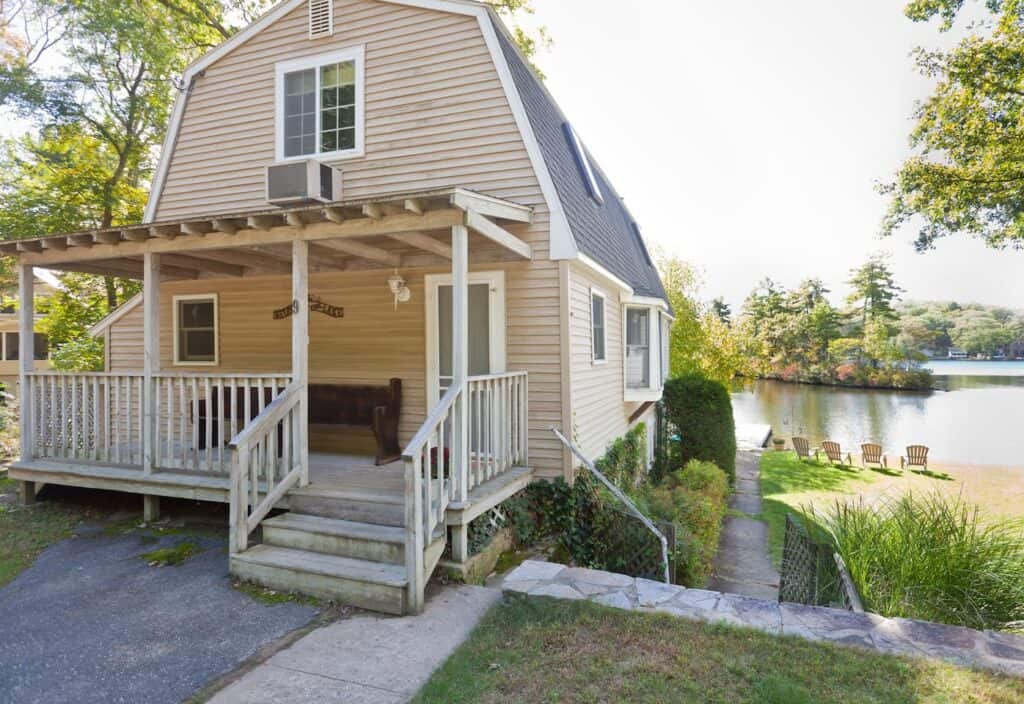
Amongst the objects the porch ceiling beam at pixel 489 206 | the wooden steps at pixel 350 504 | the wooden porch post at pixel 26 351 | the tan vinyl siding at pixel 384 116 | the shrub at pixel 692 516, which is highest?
the tan vinyl siding at pixel 384 116

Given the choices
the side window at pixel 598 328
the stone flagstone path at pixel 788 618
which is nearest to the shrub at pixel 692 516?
the stone flagstone path at pixel 788 618

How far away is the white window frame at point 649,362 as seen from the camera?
32.2 ft

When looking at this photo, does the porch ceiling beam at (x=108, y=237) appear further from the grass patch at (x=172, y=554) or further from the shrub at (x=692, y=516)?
the shrub at (x=692, y=516)

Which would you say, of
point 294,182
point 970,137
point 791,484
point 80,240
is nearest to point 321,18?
point 294,182

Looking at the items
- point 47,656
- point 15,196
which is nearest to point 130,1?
point 15,196

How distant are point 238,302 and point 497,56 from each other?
499 cm

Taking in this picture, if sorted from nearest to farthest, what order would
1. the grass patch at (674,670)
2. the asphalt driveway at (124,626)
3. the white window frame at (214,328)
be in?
the grass patch at (674,670)
the asphalt driveway at (124,626)
the white window frame at (214,328)

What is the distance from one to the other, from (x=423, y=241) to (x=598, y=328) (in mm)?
3594

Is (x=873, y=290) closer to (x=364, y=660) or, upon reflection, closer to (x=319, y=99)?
(x=319, y=99)

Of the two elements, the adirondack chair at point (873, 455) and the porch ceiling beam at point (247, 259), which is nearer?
the porch ceiling beam at point (247, 259)

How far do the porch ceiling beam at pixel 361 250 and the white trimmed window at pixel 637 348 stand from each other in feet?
16.9

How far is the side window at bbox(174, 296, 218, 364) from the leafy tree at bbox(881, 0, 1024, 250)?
1798 centimetres

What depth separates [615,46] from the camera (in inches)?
505

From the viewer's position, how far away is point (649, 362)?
34.4 ft
